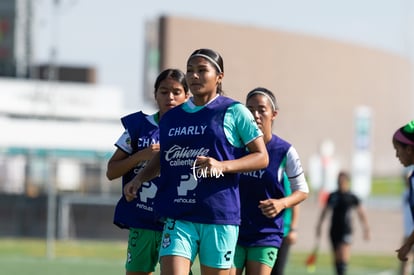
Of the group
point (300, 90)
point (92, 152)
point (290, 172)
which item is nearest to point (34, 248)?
point (92, 152)

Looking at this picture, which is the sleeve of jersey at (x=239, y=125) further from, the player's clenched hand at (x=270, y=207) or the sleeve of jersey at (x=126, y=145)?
the sleeve of jersey at (x=126, y=145)

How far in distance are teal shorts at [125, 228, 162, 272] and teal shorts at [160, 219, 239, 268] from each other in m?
1.04

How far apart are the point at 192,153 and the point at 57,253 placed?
19.2 meters

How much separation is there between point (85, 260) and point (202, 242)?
1699cm

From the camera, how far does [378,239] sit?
34969 millimetres

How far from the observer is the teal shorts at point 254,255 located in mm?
10008

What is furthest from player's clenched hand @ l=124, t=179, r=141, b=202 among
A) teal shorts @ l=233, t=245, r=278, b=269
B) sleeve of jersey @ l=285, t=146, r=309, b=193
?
sleeve of jersey @ l=285, t=146, r=309, b=193

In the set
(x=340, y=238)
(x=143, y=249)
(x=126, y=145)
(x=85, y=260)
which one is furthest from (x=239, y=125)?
(x=85, y=260)

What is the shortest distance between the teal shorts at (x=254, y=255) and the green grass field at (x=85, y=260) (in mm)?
8361

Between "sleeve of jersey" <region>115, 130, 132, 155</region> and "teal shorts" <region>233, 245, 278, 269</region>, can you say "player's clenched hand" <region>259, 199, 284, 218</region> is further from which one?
"sleeve of jersey" <region>115, 130, 132, 155</region>

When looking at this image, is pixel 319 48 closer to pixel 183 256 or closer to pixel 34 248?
pixel 34 248

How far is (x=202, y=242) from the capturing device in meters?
8.57

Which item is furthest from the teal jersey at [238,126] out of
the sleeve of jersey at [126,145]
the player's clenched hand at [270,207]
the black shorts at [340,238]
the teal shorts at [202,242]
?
the black shorts at [340,238]

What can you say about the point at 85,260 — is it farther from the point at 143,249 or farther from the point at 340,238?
the point at 143,249
